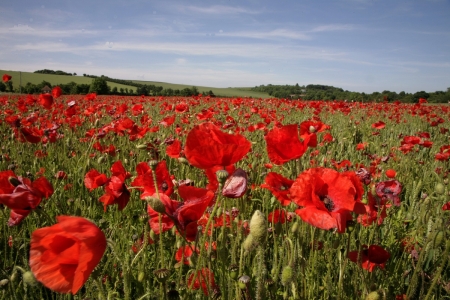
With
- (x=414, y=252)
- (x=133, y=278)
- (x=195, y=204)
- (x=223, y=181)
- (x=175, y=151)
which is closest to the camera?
(x=195, y=204)

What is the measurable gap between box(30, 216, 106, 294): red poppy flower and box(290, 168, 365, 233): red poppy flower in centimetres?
66

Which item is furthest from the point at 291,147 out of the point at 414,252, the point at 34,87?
the point at 34,87

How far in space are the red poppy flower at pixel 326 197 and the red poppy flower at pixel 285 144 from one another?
198 millimetres

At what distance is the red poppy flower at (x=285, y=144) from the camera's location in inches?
56.3

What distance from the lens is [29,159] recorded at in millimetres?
4121

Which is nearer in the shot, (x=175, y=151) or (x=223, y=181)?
(x=223, y=181)

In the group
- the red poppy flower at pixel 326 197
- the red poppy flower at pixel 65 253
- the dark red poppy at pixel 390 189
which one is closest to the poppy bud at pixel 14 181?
the red poppy flower at pixel 65 253

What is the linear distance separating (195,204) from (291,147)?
0.61 metres

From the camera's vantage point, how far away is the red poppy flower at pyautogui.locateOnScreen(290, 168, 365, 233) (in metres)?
1.10

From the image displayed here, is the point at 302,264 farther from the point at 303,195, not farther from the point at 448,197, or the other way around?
the point at 448,197

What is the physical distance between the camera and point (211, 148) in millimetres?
1098

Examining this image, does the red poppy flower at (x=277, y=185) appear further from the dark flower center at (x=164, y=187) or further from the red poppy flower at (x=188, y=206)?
the dark flower center at (x=164, y=187)

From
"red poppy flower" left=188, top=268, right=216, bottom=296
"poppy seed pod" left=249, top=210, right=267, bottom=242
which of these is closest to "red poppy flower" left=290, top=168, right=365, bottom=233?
"poppy seed pod" left=249, top=210, right=267, bottom=242

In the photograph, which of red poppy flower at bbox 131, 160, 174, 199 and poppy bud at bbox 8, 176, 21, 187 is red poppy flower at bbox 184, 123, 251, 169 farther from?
poppy bud at bbox 8, 176, 21, 187
